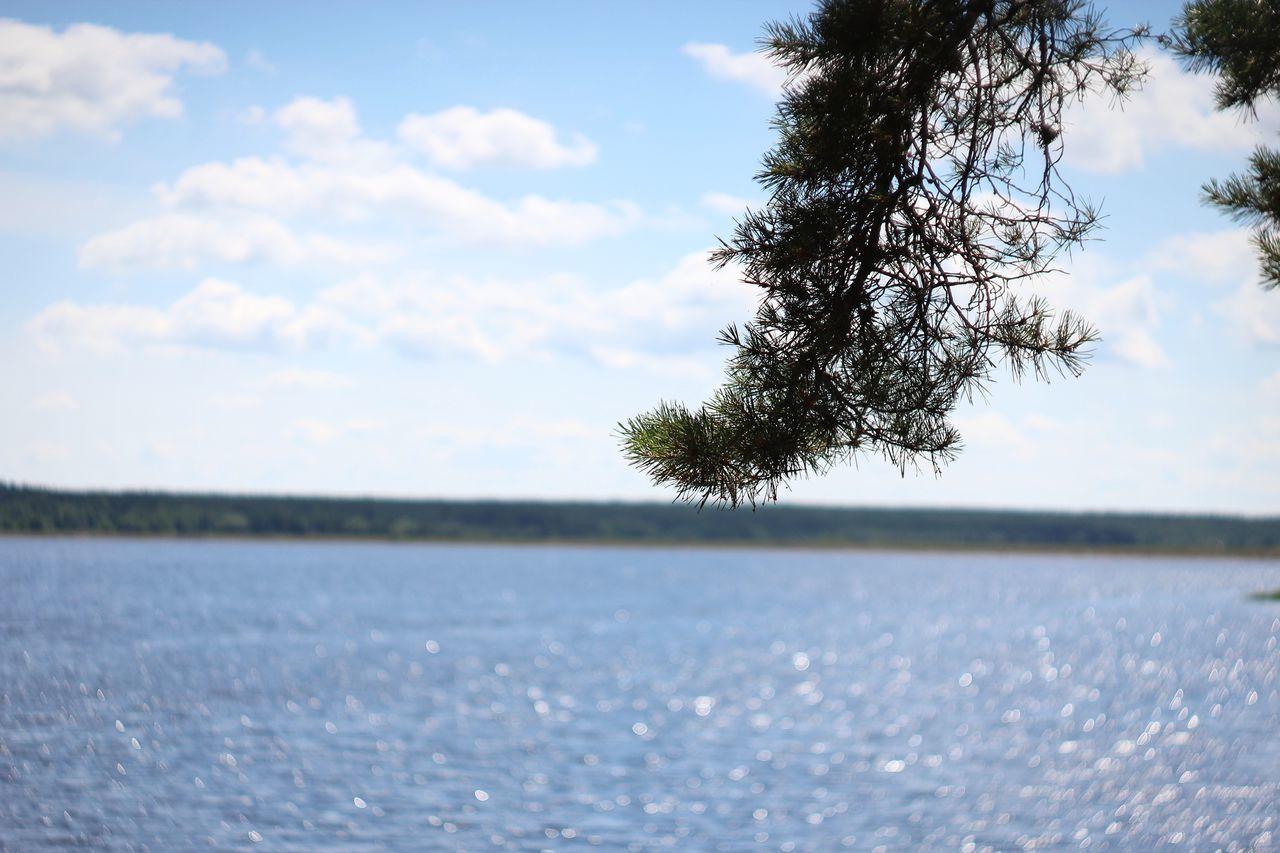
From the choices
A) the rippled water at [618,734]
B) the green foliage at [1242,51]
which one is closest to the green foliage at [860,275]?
the green foliage at [1242,51]

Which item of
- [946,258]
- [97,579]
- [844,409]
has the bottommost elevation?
[97,579]

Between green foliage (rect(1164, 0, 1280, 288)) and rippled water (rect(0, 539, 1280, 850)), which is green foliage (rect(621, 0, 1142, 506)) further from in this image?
rippled water (rect(0, 539, 1280, 850))

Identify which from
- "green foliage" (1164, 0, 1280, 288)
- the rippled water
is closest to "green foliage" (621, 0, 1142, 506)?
"green foliage" (1164, 0, 1280, 288)

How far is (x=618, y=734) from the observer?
39.8 meters

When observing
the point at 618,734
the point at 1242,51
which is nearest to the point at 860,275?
the point at 1242,51

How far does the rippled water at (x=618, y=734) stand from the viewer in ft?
90.8

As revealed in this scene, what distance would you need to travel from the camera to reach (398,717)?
41.5 metres

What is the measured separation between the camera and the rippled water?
1090 inches

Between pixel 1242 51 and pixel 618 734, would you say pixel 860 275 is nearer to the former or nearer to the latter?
pixel 1242 51

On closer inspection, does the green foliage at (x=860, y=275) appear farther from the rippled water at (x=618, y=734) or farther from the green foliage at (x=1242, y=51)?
the rippled water at (x=618, y=734)

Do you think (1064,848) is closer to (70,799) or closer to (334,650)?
(70,799)

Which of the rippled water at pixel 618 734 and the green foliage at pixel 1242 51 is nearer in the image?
the green foliage at pixel 1242 51

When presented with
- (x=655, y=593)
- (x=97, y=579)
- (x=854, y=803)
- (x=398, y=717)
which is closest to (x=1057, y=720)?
(x=854, y=803)

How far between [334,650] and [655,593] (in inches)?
2860
